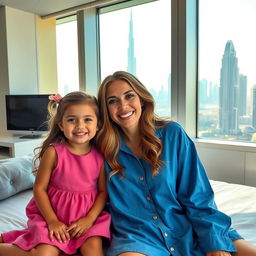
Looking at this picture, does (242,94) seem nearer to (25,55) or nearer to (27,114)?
(27,114)

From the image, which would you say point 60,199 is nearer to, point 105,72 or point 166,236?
point 166,236

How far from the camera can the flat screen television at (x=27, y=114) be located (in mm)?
3314

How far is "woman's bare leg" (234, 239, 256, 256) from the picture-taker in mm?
895

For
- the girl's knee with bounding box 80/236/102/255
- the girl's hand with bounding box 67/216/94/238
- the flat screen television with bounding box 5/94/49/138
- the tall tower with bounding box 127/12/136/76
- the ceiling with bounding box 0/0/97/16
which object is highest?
the ceiling with bounding box 0/0/97/16

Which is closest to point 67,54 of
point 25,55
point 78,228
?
point 25,55

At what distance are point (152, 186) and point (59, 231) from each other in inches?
14.8

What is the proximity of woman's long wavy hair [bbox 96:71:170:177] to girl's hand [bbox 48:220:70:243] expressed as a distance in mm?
267

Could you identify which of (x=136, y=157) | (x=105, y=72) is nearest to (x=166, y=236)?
(x=136, y=157)

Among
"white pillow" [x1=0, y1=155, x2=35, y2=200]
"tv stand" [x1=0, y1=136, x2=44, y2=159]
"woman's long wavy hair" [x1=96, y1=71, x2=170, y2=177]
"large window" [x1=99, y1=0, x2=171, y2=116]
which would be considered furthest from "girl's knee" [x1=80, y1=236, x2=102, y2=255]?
"tv stand" [x1=0, y1=136, x2=44, y2=159]

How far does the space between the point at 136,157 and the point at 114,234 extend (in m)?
0.31

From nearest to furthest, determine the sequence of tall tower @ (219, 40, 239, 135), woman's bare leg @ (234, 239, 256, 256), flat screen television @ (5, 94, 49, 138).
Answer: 1. woman's bare leg @ (234, 239, 256, 256)
2. tall tower @ (219, 40, 239, 135)
3. flat screen television @ (5, 94, 49, 138)

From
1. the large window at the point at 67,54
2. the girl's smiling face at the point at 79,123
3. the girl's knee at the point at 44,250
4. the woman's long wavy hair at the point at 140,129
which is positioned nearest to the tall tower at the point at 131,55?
the large window at the point at 67,54

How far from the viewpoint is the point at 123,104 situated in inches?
44.2

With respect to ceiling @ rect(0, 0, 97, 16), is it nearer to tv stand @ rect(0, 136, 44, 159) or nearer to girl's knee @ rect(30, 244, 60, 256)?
tv stand @ rect(0, 136, 44, 159)
